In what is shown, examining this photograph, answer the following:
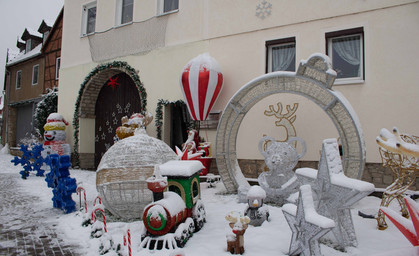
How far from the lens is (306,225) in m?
2.70

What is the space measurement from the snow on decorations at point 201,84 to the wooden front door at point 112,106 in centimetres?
332

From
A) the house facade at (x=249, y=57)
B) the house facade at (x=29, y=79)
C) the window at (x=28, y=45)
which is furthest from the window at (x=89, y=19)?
the window at (x=28, y=45)

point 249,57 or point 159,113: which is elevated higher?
point 249,57

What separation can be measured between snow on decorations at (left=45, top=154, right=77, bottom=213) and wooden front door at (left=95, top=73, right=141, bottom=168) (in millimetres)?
5071

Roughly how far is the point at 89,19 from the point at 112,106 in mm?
3678

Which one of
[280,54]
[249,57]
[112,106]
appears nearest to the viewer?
[280,54]

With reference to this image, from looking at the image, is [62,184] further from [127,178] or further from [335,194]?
[335,194]

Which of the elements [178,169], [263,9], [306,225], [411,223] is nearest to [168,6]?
[263,9]

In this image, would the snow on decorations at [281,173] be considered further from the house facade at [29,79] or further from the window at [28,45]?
the window at [28,45]

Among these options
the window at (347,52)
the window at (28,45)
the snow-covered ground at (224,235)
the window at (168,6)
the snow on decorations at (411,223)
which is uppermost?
the window at (28,45)

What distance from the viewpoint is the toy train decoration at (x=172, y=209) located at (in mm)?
3131

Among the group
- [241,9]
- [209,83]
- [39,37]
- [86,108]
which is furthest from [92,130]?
[39,37]

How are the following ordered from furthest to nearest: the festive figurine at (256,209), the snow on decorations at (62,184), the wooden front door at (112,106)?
the wooden front door at (112,106) < the snow on decorations at (62,184) < the festive figurine at (256,209)

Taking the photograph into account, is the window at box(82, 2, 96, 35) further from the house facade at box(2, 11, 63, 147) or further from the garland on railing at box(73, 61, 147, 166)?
the house facade at box(2, 11, 63, 147)
